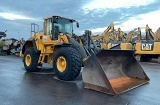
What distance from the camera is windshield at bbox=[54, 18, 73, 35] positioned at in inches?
386

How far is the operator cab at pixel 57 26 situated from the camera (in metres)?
9.59

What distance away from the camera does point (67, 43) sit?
870 centimetres

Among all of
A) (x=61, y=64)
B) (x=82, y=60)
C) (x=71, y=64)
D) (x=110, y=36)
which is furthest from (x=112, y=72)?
(x=110, y=36)

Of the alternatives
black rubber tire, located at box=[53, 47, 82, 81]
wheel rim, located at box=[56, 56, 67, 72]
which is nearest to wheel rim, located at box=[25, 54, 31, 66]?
wheel rim, located at box=[56, 56, 67, 72]

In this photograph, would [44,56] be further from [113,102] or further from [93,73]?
[113,102]

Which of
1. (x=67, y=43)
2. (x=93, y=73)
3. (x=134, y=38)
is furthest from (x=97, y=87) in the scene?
(x=134, y=38)

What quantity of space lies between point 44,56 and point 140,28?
12.6 metres

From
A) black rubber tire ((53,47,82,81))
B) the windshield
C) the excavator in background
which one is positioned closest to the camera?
black rubber tire ((53,47,82,81))

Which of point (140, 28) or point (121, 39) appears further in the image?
point (121, 39)

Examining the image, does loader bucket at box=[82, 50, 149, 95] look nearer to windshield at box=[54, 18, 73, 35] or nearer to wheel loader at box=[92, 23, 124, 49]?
windshield at box=[54, 18, 73, 35]

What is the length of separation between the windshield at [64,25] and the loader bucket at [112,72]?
2.80 meters

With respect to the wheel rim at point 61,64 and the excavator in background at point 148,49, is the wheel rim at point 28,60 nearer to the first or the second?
the wheel rim at point 61,64

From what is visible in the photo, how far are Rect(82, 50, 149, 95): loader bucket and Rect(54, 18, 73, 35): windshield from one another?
280 centimetres

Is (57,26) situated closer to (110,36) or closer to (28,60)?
(28,60)
